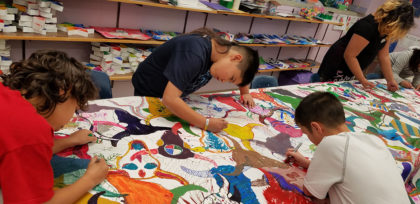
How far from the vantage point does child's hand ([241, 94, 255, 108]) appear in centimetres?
177

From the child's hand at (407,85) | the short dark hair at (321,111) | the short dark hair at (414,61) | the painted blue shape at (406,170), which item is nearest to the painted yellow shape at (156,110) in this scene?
the short dark hair at (321,111)

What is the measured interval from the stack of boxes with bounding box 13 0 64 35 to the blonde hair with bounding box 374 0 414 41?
2538 mm

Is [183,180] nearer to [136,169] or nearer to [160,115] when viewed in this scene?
[136,169]

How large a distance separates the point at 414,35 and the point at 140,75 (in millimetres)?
5427

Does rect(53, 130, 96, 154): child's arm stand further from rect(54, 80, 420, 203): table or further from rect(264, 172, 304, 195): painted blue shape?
rect(264, 172, 304, 195): painted blue shape

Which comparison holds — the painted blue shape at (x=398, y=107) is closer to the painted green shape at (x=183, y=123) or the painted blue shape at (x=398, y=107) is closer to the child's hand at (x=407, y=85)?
the child's hand at (x=407, y=85)

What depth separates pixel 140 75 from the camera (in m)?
1.73

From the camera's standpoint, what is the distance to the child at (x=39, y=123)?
646 millimetres

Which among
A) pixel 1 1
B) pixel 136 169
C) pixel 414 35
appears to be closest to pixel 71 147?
pixel 136 169

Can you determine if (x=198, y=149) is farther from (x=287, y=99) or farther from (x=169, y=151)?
(x=287, y=99)

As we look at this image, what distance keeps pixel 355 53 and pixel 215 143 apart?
5.63ft

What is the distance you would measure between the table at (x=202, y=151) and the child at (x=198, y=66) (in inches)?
2.8

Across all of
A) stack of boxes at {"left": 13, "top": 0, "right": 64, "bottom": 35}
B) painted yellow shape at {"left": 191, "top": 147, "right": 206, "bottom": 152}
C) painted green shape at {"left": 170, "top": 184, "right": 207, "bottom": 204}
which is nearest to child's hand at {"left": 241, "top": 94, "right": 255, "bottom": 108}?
painted yellow shape at {"left": 191, "top": 147, "right": 206, "bottom": 152}

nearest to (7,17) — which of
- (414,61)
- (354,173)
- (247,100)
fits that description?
(247,100)
